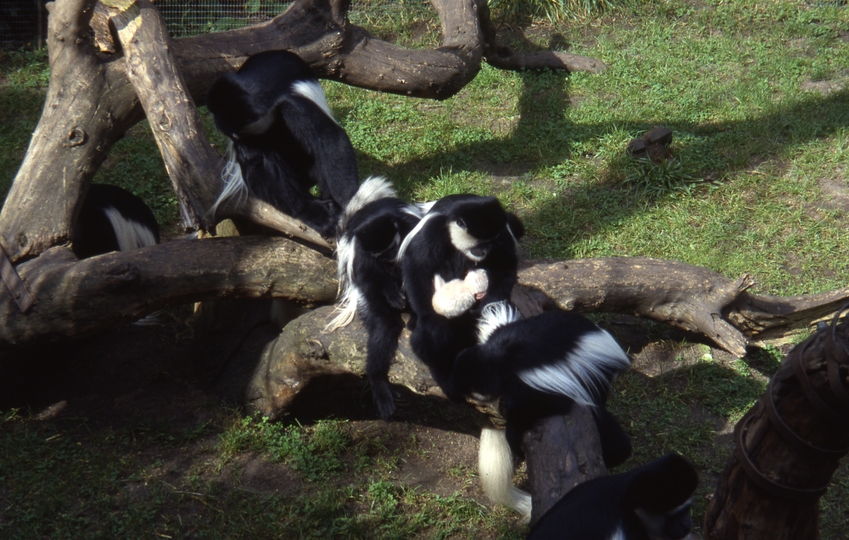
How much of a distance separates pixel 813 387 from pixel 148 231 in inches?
122

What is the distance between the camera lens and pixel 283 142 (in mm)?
3154

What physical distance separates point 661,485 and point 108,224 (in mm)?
2759

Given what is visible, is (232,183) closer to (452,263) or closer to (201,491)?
(452,263)

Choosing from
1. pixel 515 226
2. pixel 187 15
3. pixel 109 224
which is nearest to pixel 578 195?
pixel 515 226

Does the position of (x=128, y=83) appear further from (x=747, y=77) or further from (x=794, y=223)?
(x=747, y=77)

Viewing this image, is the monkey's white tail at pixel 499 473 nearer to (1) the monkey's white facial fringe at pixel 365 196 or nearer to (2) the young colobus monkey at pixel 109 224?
(1) the monkey's white facial fringe at pixel 365 196

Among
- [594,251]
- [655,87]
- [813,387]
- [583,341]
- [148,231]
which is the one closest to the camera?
[813,387]

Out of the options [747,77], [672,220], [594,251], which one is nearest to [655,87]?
[747,77]

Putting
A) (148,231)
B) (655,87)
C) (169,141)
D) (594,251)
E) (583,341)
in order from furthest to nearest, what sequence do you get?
(655,87) < (594,251) < (148,231) < (169,141) < (583,341)

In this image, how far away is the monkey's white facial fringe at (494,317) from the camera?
2.38 m

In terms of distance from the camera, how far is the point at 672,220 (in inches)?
157

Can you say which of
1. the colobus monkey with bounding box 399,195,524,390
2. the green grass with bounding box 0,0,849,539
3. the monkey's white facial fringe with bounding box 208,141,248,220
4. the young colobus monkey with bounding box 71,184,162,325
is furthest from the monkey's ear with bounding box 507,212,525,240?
the young colobus monkey with bounding box 71,184,162,325

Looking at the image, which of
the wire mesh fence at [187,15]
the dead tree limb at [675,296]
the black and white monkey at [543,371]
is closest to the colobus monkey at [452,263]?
the black and white monkey at [543,371]

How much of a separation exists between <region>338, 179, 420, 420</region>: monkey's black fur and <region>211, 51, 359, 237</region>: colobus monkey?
0.30 meters
